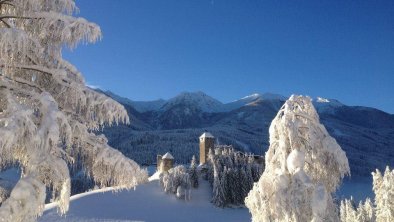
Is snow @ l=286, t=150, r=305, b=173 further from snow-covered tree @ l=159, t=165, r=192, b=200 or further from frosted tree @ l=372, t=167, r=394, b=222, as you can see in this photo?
snow-covered tree @ l=159, t=165, r=192, b=200

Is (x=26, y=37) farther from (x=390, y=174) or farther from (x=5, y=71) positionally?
(x=390, y=174)

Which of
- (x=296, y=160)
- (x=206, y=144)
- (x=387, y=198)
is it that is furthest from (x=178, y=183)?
(x=296, y=160)

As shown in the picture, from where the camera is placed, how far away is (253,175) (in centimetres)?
5750

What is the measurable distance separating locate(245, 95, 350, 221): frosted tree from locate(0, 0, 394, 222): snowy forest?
2 centimetres

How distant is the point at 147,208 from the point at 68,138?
46.0 meters

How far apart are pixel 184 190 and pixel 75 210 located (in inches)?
534

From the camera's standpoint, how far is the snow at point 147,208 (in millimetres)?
46344

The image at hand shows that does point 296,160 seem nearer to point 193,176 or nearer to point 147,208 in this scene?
point 147,208

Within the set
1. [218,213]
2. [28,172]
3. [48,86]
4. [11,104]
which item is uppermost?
[48,86]

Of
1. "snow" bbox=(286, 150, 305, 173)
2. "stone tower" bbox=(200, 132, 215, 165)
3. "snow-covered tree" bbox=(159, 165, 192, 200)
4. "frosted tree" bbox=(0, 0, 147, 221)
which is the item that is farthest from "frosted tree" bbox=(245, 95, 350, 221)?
"stone tower" bbox=(200, 132, 215, 165)

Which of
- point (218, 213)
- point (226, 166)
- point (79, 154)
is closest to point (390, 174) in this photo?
point (218, 213)

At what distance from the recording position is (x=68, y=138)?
6.09 metres

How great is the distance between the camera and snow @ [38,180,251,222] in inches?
1825

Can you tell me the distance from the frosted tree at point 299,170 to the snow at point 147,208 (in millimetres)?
34895
